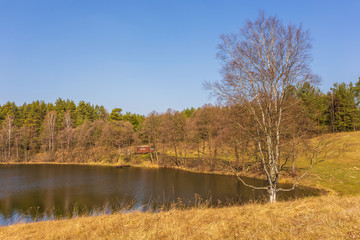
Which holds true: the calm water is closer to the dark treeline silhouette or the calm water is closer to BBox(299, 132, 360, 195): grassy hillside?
BBox(299, 132, 360, 195): grassy hillside

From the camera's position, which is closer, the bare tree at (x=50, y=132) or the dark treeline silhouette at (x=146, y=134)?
the dark treeline silhouette at (x=146, y=134)

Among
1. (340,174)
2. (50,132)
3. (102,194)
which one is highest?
(50,132)

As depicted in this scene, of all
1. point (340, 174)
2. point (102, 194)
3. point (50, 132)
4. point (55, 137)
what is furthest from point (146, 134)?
point (340, 174)

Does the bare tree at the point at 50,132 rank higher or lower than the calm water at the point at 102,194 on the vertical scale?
higher

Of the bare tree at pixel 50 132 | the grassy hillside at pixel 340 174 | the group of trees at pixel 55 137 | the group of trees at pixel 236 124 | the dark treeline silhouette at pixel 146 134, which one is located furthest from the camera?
the bare tree at pixel 50 132

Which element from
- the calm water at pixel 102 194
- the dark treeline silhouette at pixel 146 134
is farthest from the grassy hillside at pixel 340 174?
the dark treeline silhouette at pixel 146 134

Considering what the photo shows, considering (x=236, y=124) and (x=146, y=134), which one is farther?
(x=146, y=134)

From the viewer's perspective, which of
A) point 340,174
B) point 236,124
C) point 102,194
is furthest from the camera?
point 340,174

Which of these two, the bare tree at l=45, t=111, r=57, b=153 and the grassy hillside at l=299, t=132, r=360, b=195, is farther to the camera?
the bare tree at l=45, t=111, r=57, b=153

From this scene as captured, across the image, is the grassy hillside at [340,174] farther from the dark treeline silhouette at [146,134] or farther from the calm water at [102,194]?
the dark treeline silhouette at [146,134]

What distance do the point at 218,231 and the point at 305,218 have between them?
9.26 ft

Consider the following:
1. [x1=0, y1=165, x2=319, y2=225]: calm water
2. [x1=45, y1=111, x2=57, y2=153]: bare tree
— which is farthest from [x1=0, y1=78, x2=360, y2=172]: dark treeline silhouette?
[x1=0, y1=165, x2=319, y2=225]: calm water

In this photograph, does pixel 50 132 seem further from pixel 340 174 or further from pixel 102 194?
pixel 340 174

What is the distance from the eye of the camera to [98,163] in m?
52.9
